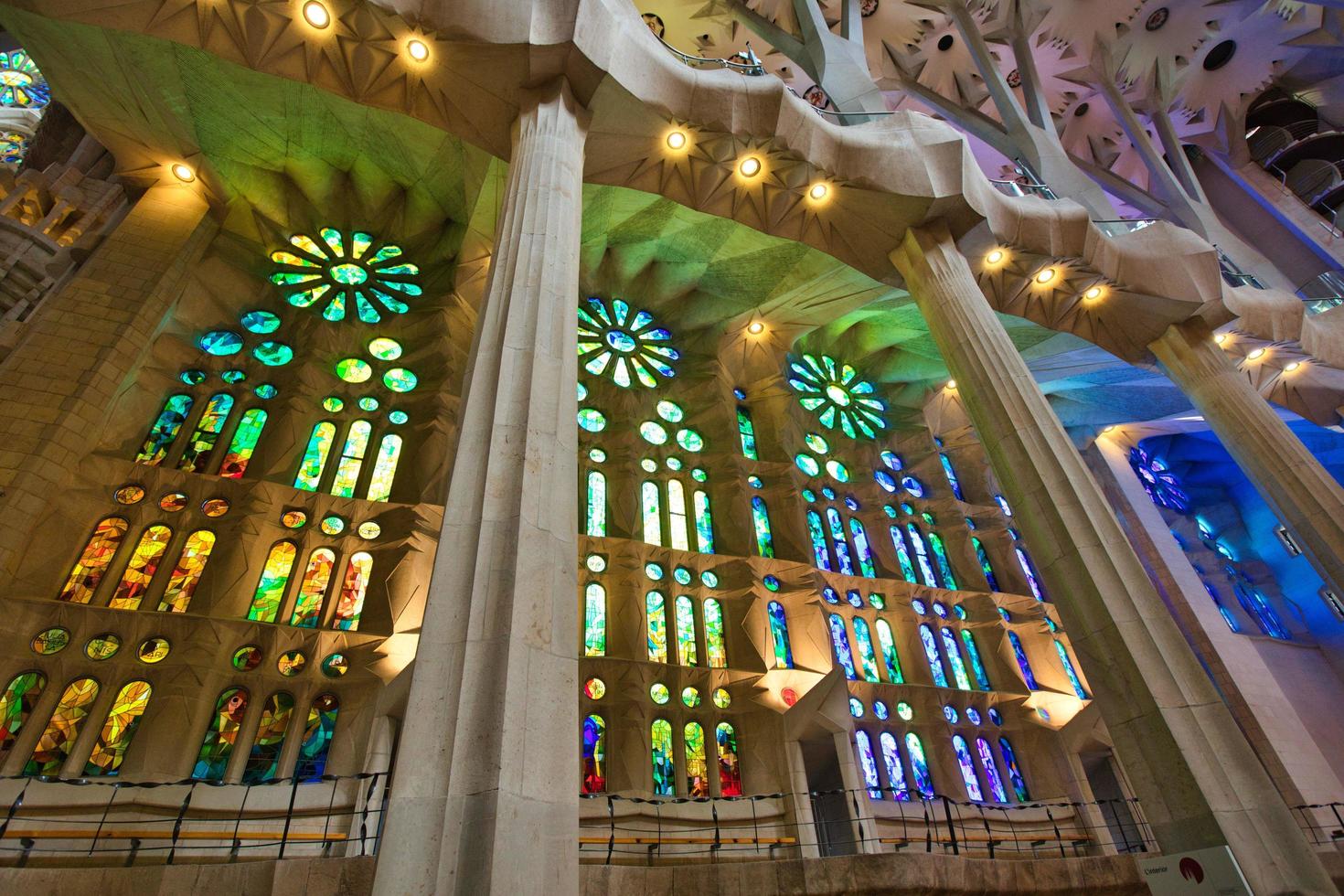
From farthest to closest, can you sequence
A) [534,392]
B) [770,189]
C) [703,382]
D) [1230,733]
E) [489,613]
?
[703,382], [770,189], [1230,733], [534,392], [489,613]

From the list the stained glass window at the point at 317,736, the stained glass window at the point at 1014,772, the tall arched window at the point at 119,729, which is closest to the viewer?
the tall arched window at the point at 119,729

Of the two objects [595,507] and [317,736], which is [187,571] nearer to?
[317,736]

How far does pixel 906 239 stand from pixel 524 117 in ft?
18.9

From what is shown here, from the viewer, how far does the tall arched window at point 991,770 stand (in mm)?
12594

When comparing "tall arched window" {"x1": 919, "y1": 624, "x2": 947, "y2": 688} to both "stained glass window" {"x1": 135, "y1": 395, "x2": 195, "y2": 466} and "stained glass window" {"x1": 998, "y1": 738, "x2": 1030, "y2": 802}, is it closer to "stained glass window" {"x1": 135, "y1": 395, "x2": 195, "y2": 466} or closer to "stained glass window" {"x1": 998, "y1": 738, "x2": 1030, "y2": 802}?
"stained glass window" {"x1": 998, "y1": 738, "x2": 1030, "y2": 802}

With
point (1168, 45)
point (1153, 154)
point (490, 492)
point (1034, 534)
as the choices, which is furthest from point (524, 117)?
point (1168, 45)

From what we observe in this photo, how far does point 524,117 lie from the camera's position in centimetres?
755

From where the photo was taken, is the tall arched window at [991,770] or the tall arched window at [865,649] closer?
the tall arched window at [991,770]

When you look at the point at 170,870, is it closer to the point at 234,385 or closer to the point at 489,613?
the point at 489,613

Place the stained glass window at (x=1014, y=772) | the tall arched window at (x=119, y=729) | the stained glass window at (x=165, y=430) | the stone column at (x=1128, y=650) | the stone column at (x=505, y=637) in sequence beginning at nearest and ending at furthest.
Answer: the stone column at (x=505, y=637) < the stone column at (x=1128, y=650) < the tall arched window at (x=119, y=729) < the stained glass window at (x=165, y=430) < the stained glass window at (x=1014, y=772)

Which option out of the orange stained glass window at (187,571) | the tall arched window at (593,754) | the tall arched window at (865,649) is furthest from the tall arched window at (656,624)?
the orange stained glass window at (187,571)

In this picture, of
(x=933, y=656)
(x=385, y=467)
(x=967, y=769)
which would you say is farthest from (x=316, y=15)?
(x=967, y=769)

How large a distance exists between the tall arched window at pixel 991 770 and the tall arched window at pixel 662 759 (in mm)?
5980

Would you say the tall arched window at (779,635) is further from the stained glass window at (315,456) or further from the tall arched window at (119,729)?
the tall arched window at (119,729)
